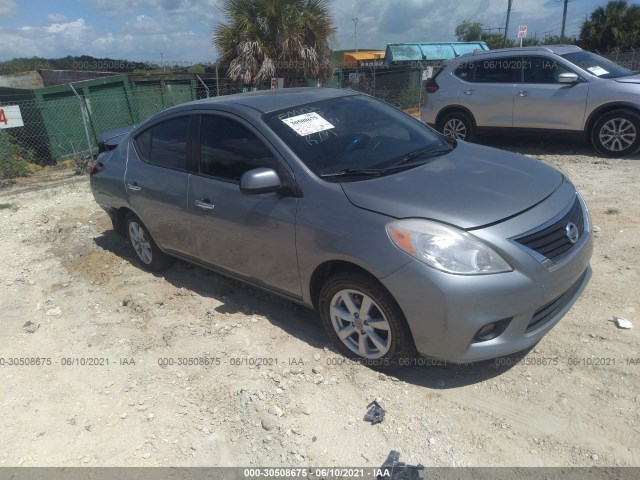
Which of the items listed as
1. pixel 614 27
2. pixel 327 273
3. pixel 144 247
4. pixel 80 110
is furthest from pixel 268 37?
pixel 614 27

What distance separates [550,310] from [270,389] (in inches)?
69.9

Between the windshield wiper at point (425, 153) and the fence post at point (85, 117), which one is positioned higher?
the windshield wiper at point (425, 153)

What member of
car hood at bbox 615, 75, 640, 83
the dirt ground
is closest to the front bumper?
the dirt ground

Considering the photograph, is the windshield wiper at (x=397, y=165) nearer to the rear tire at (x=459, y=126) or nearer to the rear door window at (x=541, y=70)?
the rear door window at (x=541, y=70)

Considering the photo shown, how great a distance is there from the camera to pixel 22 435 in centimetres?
311

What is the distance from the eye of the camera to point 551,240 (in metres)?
3.00

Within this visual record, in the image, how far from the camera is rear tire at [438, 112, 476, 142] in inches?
374

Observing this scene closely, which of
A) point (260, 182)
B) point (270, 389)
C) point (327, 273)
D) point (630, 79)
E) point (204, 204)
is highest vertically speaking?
point (630, 79)

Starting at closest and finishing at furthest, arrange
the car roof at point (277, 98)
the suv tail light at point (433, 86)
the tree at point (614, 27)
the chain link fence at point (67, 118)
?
the car roof at point (277, 98), the suv tail light at point (433, 86), the chain link fence at point (67, 118), the tree at point (614, 27)

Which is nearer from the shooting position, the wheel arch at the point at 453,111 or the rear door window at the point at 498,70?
the rear door window at the point at 498,70

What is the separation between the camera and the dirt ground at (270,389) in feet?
9.18

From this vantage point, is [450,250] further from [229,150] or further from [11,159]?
[11,159]

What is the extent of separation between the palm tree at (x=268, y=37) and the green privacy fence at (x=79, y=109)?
870 mm

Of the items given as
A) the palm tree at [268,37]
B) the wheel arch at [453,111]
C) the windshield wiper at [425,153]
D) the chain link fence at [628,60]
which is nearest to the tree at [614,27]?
the chain link fence at [628,60]
